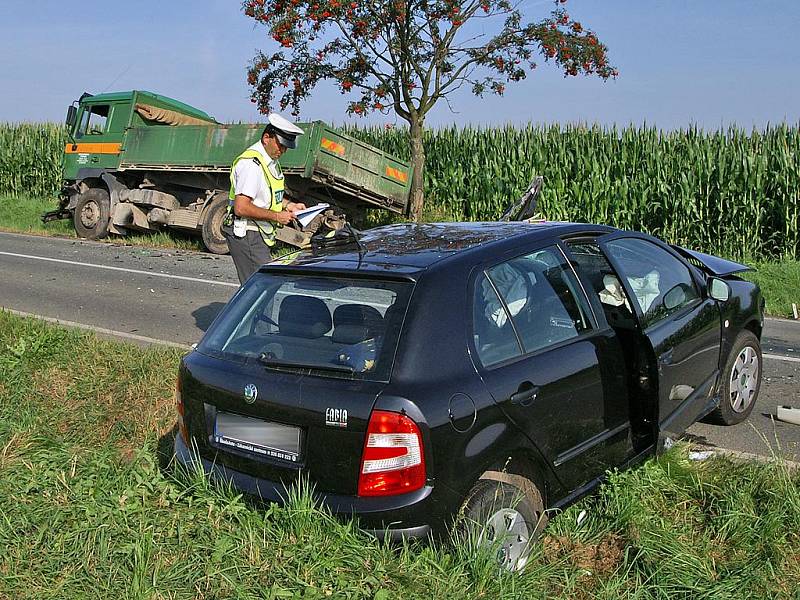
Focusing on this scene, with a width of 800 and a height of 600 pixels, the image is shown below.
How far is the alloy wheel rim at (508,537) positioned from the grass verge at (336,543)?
0.23ft

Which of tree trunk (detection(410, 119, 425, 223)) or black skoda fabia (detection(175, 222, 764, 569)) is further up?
tree trunk (detection(410, 119, 425, 223))

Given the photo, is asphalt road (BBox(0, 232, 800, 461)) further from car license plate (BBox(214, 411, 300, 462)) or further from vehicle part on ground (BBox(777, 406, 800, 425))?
car license plate (BBox(214, 411, 300, 462))

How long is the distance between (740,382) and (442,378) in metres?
3.25

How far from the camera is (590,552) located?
150 inches

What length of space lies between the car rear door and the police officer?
2852 mm

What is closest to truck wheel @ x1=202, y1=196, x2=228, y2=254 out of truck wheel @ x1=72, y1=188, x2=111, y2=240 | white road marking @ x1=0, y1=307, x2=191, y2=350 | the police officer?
truck wheel @ x1=72, y1=188, x2=111, y2=240

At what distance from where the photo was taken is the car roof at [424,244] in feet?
12.9

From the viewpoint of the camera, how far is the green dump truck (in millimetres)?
15867

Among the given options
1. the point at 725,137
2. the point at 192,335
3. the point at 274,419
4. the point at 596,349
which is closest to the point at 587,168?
the point at 725,137

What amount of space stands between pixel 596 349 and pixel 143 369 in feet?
12.3

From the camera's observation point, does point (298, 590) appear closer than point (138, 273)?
Yes

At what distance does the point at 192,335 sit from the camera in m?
8.86

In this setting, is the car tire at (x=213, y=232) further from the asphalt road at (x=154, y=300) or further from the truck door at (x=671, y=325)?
the truck door at (x=671, y=325)

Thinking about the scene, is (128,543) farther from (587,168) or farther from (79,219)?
(79,219)
